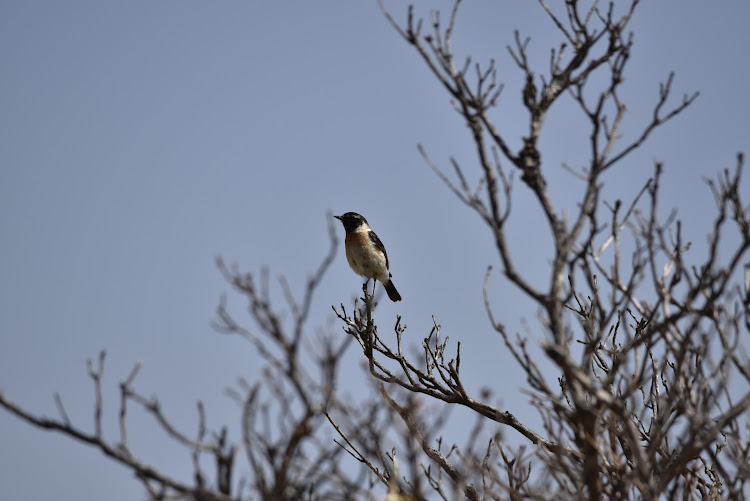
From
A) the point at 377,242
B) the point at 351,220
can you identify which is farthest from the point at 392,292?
the point at 351,220

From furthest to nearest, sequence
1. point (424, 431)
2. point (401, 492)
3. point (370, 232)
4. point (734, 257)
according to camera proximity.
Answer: point (370, 232), point (424, 431), point (401, 492), point (734, 257)

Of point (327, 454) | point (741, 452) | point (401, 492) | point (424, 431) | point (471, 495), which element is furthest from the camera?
point (471, 495)

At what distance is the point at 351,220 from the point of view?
11555 millimetres

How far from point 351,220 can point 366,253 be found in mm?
761

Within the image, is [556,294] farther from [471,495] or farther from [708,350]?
[471,495]

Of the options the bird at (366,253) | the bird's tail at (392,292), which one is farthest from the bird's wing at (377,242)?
the bird's tail at (392,292)

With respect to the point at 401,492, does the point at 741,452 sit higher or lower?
higher

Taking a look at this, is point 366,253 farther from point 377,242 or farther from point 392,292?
point 392,292

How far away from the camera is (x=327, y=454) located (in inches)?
110

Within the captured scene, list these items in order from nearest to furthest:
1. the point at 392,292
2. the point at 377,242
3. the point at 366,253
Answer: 1. the point at 366,253
2. the point at 377,242
3. the point at 392,292

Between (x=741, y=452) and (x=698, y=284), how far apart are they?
1359 mm

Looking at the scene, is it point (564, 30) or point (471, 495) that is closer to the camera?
point (564, 30)

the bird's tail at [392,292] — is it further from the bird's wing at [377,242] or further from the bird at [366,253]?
the bird's wing at [377,242]

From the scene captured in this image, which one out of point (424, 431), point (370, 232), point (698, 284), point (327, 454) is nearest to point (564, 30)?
point (698, 284)
